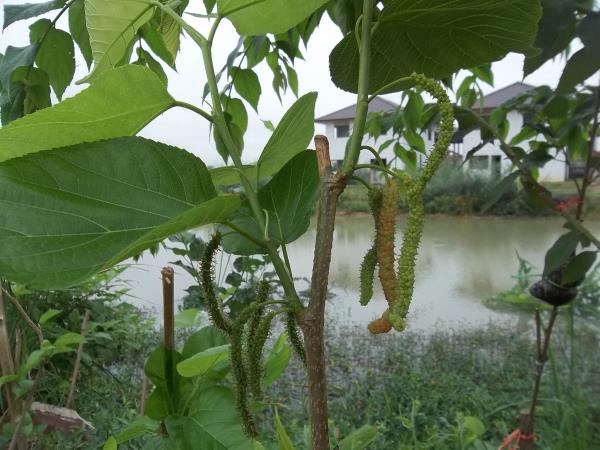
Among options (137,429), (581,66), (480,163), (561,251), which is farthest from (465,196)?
(137,429)

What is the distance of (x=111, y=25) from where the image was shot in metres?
0.17

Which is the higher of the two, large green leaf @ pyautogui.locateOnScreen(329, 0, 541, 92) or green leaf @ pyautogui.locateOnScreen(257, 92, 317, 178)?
large green leaf @ pyautogui.locateOnScreen(329, 0, 541, 92)

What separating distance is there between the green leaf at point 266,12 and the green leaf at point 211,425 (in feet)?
0.50

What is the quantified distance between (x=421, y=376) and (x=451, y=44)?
33.7 inches

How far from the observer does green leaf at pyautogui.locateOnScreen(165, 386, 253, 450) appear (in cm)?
21

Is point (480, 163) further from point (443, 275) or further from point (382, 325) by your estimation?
point (382, 325)

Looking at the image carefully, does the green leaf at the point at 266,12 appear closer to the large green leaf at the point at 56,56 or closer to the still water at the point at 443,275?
the large green leaf at the point at 56,56

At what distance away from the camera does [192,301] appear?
0.86m

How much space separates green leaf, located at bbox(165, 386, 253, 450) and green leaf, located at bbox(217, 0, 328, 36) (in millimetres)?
152

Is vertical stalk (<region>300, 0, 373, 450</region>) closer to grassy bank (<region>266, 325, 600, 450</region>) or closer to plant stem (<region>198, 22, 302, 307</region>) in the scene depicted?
plant stem (<region>198, 22, 302, 307</region>)

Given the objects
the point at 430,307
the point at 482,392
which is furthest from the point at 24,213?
the point at 430,307

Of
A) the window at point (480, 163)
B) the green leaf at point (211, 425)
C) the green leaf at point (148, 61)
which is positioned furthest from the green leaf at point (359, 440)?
the window at point (480, 163)

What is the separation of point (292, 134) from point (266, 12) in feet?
0.12

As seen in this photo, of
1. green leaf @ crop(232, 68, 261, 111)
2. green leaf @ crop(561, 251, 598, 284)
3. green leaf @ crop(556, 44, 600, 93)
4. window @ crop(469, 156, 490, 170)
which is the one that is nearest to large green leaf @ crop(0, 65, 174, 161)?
green leaf @ crop(556, 44, 600, 93)
